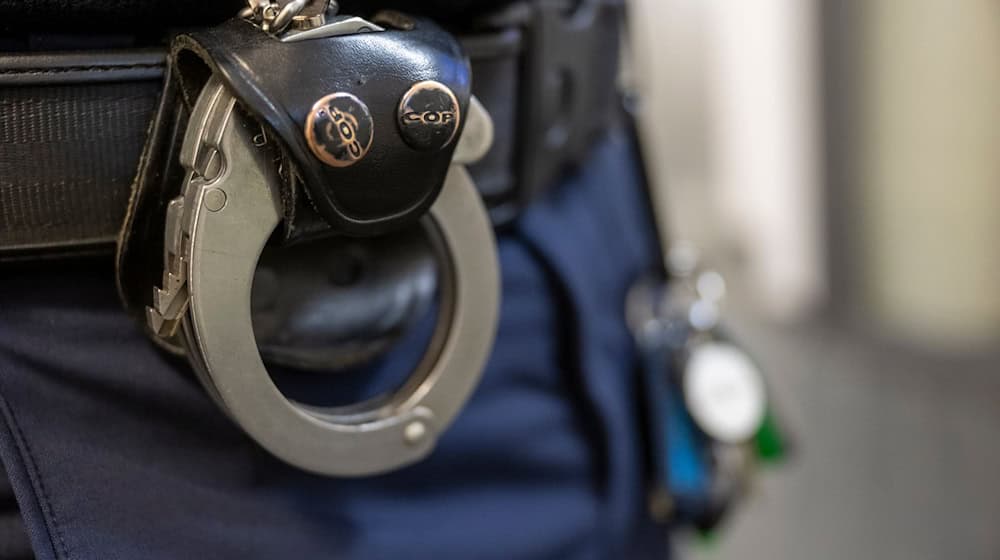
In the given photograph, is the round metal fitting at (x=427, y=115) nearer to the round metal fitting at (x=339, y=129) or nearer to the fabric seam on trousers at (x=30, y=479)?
the round metal fitting at (x=339, y=129)

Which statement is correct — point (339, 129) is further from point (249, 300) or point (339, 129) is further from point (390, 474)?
point (390, 474)

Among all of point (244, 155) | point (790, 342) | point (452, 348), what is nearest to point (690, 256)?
point (452, 348)

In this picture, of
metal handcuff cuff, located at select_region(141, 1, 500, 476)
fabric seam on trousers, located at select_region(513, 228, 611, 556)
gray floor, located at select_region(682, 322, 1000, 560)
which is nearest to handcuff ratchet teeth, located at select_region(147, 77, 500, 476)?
metal handcuff cuff, located at select_region(141, 1, 500, 476)

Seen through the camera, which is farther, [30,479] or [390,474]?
[390,474]

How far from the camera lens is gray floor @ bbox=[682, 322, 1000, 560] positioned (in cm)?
174

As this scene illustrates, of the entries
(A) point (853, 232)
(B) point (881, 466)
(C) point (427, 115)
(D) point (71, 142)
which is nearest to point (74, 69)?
(D) point (71, 142)

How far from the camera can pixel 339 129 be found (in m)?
0.34

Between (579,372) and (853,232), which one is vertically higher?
(579,372)

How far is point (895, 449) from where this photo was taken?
1927 mm

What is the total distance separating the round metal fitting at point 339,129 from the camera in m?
0.33

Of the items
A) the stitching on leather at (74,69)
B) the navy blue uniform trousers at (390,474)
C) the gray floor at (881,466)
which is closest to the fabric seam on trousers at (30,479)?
the navy blue uniform trousers at (390,474)

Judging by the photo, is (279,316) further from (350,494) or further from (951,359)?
(951,359)

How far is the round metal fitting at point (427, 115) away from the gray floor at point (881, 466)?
1393mm

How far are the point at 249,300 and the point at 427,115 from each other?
0.10 meters
